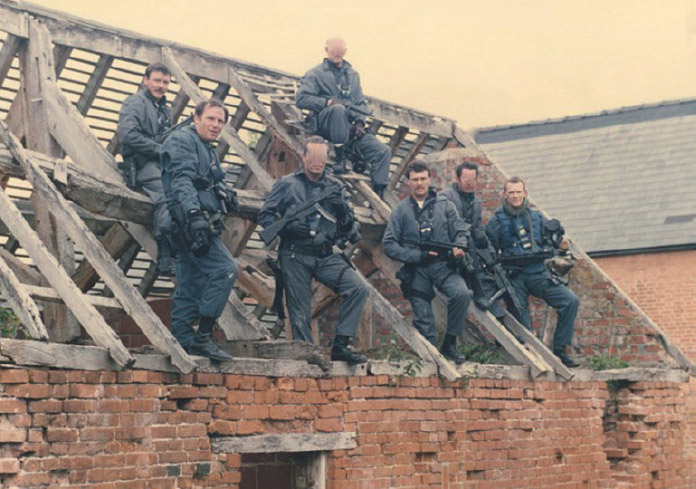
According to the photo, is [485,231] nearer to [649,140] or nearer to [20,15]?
[20,15]

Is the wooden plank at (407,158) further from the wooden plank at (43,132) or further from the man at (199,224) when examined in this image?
the man at (199,224)

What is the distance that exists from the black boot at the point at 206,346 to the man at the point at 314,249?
4.13 feet

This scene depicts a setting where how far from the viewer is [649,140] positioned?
25.7m

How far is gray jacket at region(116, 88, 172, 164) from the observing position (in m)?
9.71

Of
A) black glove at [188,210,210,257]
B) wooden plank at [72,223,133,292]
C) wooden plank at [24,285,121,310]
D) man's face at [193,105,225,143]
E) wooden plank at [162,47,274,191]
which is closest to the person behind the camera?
wooden plank at [24,285,121,310]

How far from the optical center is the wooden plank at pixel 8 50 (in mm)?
10359

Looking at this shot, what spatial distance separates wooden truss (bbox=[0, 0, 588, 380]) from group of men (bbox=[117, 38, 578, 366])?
35cm

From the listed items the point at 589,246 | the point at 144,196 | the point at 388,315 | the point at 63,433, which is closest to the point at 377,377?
the point at 388,315

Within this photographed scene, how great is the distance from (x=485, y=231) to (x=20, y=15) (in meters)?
4.95

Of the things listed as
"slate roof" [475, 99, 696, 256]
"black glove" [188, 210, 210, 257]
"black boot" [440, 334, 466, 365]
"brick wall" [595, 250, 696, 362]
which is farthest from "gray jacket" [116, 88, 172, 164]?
"brick wall" [595, 250, 696, 362]

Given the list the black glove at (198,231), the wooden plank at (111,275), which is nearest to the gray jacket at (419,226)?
the black glove at (198,231)

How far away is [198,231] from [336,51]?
405 cm

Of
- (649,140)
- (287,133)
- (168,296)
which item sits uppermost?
(649,140)

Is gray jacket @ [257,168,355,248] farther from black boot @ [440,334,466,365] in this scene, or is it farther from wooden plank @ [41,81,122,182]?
black boot @ [440,334,466,365]
